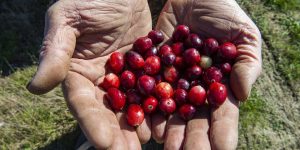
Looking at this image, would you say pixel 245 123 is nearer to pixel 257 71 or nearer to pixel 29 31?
pixel 257 71

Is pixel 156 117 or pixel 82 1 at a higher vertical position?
pixel 82 1

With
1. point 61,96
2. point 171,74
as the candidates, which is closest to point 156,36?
point 171,74

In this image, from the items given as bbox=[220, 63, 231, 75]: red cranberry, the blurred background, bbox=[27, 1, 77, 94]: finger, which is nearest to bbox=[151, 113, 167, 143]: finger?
bbox=[220, 63, 231, 75]: red cranberry

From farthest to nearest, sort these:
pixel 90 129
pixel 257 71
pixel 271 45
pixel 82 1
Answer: pixel 271 45
pixel 82 1
pixel 257 71
pixel 90 129

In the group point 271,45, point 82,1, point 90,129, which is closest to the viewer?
point 90,129

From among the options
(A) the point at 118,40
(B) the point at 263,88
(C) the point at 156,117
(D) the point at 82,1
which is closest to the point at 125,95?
(C) the point at 156,117

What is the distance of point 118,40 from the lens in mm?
4895

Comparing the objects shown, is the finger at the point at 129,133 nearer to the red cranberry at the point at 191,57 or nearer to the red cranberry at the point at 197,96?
the red cranberry at the point at 197,96

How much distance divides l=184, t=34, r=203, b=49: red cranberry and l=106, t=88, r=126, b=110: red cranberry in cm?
90

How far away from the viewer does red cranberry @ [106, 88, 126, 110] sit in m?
4.29

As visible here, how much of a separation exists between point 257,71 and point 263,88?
1485mm

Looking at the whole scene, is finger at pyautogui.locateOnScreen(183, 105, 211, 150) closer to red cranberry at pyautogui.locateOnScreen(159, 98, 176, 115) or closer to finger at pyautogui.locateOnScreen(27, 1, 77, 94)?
red cranberry at pyautogui.locateOnScreen(159, 98, 176, 115)

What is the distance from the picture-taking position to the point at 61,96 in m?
5.70

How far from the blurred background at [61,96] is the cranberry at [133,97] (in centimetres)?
103
